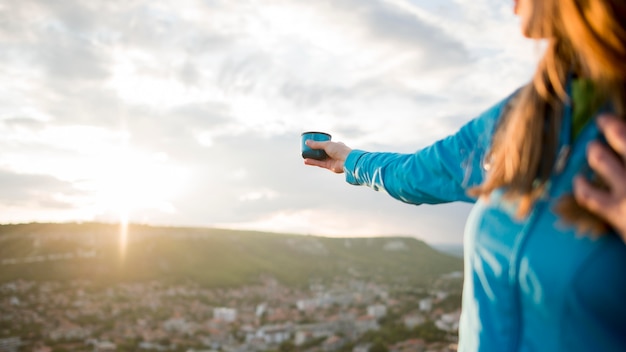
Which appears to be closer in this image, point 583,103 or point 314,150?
point 583,103

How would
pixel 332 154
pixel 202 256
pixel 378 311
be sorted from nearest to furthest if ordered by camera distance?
pixel 332 154 < pixel 378 311 < pixel 202 256

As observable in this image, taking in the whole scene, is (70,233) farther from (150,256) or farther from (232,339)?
(232,339)

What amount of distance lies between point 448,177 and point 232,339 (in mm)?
27082

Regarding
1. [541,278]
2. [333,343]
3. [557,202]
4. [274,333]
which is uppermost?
[557,202]

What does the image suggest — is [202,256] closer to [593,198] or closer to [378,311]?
[378,311]

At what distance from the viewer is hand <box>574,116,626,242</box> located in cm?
69

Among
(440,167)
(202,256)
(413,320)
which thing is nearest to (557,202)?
(440,167)

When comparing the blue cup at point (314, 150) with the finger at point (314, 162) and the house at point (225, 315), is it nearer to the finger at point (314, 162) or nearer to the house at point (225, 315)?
the finger at point (314, 162)

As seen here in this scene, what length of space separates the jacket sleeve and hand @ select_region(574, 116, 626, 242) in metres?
0.26

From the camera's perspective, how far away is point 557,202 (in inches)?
30.5

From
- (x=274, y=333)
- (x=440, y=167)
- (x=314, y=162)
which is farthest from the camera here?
(x=274, y=333)

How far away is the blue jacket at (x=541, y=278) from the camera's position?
0.72 m

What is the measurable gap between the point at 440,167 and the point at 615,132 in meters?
0.47

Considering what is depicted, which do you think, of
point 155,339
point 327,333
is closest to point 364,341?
point 327,333
